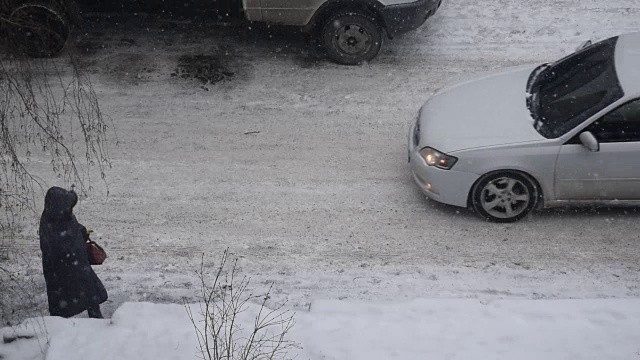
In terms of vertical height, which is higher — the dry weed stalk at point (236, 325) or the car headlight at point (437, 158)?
the car headlight at point (437, 158)

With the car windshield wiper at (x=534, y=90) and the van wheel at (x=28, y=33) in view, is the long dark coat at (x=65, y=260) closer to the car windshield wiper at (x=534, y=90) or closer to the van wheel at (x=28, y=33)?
the van wheel at (x=28, y=33)

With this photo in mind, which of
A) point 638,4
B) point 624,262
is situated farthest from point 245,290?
point 638,4

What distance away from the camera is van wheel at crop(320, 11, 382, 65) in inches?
406

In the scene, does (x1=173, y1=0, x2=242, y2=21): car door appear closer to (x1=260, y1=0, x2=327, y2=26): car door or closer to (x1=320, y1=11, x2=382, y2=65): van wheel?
(x1=260, y1=0, x2=327, y2=26): car door

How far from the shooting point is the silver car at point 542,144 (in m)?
7.20

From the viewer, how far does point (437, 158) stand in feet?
24.8

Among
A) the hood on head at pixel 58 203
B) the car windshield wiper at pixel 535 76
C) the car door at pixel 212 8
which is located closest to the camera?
the hood on head at pixel 58 203

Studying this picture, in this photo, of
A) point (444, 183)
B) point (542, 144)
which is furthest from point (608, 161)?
point (444, 183)

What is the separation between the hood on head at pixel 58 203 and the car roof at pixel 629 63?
5.05 metres

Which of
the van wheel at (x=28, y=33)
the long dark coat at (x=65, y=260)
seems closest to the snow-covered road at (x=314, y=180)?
the long dark coat at (x=65, y=260)

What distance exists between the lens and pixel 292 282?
7000 mm

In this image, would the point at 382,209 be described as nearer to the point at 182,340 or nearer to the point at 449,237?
the point at 449,237

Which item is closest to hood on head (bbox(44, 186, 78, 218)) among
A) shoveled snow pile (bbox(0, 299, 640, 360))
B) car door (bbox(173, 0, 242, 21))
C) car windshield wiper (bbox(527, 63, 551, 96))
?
shoveled snow pile (bbox(0, 299, 640, 360))

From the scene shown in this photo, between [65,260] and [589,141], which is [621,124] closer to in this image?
[589,141]
